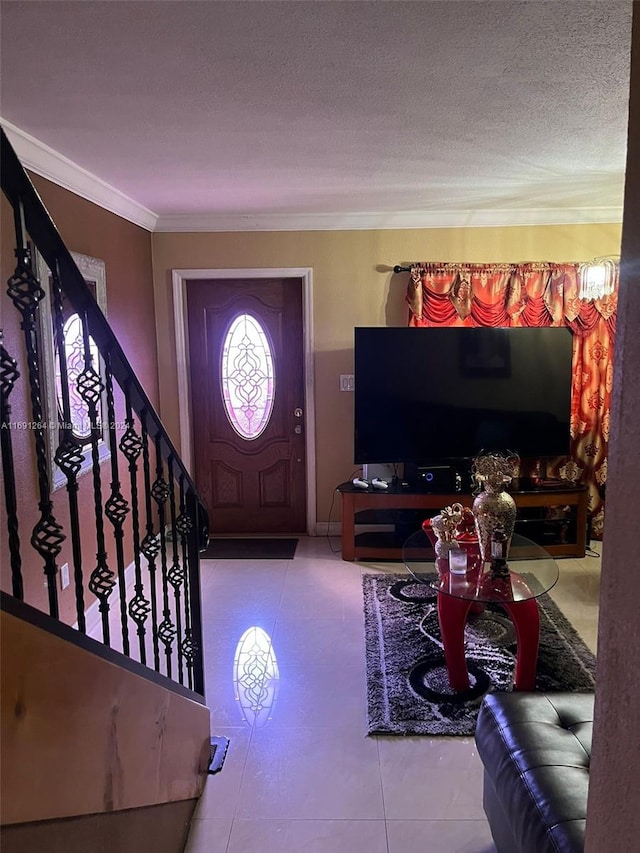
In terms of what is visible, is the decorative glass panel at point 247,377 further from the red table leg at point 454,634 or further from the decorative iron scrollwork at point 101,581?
the decorative iron scrollwork at point 101,581

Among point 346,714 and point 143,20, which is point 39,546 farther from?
point 346,714

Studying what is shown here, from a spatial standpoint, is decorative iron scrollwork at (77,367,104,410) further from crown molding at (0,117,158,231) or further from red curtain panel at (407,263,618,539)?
red curtain panel at (407,263,618,539)

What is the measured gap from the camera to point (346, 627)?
326 centimetres

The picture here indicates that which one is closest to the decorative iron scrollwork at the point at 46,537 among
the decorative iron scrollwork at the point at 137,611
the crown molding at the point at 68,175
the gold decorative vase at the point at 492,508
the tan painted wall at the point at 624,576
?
the decorative iron scrollwork at the point at 137,611

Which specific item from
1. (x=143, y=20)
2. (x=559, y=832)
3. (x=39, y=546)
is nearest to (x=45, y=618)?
(x=39, y=546)

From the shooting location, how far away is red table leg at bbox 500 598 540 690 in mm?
2525

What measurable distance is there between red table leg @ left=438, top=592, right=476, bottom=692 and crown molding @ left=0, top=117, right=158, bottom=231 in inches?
96.7

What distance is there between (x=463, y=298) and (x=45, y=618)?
12.2ft

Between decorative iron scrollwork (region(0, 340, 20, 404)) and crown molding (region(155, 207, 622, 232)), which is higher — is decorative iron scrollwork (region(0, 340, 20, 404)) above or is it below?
below

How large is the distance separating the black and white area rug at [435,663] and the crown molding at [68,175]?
103 inches

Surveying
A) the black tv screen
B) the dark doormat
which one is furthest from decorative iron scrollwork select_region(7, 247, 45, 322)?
the dark doormat

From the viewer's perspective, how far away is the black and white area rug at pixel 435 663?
8.16ft

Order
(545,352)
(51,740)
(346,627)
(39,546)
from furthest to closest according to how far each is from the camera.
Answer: (545,352), (346,627), (39,546), (51,740)

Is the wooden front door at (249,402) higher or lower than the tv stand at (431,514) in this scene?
higher
